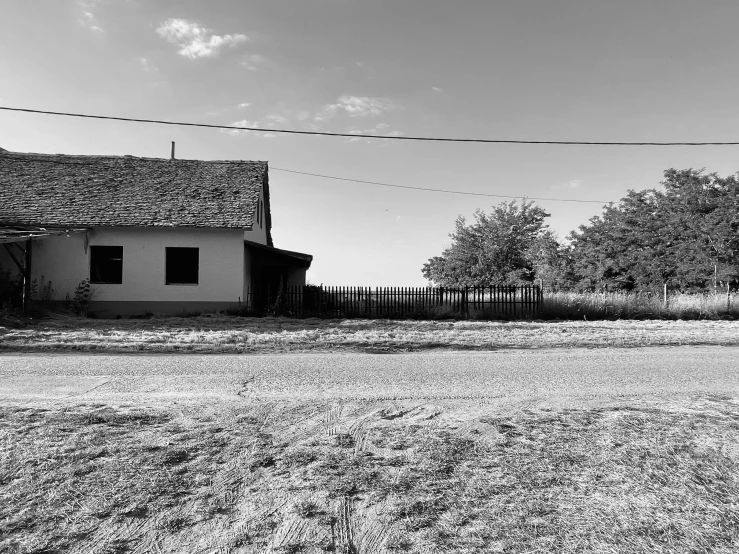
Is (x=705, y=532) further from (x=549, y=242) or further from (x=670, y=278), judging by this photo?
Result: (x=549, y=242)

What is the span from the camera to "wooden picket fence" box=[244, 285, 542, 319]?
1778 cm

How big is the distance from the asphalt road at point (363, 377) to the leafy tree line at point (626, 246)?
26.3 meters

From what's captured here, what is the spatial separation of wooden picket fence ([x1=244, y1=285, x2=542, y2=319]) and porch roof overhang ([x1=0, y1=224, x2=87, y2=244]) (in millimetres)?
6458

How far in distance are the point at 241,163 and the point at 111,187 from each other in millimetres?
5693

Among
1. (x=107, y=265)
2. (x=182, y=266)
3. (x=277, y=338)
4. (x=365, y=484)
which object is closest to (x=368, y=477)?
(x=365, y=484)

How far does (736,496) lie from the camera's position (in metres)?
2.69

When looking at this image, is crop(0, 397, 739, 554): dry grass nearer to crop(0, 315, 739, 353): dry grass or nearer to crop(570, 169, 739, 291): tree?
crop(0, 315, 739, 353): dry grass

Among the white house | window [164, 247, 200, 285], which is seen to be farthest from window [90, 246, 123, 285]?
window [164, 247, 200, 285]

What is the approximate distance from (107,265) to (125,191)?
3323 mm

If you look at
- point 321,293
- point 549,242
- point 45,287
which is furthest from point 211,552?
point 549,242

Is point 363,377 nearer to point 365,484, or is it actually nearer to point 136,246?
point 365,484

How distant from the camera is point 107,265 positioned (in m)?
17.2

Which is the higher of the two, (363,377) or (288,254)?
(288,254)

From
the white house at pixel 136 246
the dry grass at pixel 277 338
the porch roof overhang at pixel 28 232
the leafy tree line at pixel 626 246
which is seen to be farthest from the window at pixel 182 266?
the leafy tree line at pixel 626 246
